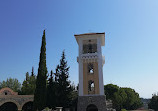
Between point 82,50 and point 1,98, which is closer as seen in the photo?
point 82,50

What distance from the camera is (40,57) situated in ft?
75.8

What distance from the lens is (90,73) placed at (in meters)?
19.0

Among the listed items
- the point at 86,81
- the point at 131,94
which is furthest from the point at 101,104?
the point at 131,94

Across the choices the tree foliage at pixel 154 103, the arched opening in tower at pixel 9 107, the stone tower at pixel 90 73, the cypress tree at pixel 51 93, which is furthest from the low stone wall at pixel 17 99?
the tree foliage at pixel 154 103

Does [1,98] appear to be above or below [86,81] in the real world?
below

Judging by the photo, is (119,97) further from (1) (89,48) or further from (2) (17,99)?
(2) (17,99)

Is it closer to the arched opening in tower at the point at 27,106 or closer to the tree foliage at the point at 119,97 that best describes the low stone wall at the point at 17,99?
the arched opening in tower at the point at 27,106

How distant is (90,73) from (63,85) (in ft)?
22.9

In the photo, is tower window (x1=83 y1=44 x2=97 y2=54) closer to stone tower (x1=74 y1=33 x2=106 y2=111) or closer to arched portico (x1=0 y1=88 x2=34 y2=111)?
stone tower (x1=74 y1=33 x2=106 y2=111)

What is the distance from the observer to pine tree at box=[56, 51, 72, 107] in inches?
893

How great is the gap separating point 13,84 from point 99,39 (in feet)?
127

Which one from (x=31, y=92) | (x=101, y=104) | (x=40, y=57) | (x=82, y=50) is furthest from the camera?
(x=31, y=92)

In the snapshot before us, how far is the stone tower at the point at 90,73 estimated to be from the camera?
57.7 feet

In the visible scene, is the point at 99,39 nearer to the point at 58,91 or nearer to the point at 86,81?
the point at 86,81
